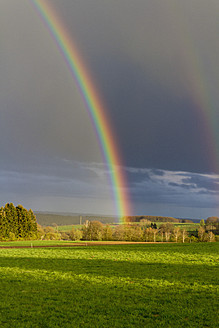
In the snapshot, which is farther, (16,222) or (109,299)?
(16,222)

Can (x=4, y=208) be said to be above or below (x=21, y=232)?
above

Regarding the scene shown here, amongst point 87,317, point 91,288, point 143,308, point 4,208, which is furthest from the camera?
point 4,208

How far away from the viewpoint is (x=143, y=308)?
11.3 m

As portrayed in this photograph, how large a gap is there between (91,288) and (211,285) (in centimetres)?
597

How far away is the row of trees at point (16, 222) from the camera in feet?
288

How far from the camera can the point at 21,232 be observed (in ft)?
304

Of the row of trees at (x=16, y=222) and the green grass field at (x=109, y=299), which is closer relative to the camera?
the green grass field at (x=109, y=299)

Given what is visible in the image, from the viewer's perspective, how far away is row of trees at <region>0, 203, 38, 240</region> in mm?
87750

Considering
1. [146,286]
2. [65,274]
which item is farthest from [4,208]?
[146,286]

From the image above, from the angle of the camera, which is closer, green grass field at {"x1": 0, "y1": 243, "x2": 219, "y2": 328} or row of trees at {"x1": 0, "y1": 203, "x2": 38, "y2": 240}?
green grass field at {"x1": 0, "y1": 243, "x2": 219, "y2": 328}

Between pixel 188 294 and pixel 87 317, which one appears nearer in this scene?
pixel 87 317

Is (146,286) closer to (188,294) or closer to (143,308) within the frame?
(188,294)

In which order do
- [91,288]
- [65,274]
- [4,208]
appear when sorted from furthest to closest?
[4,208], [65,274], [91,288]

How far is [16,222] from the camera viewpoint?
9219 cm
